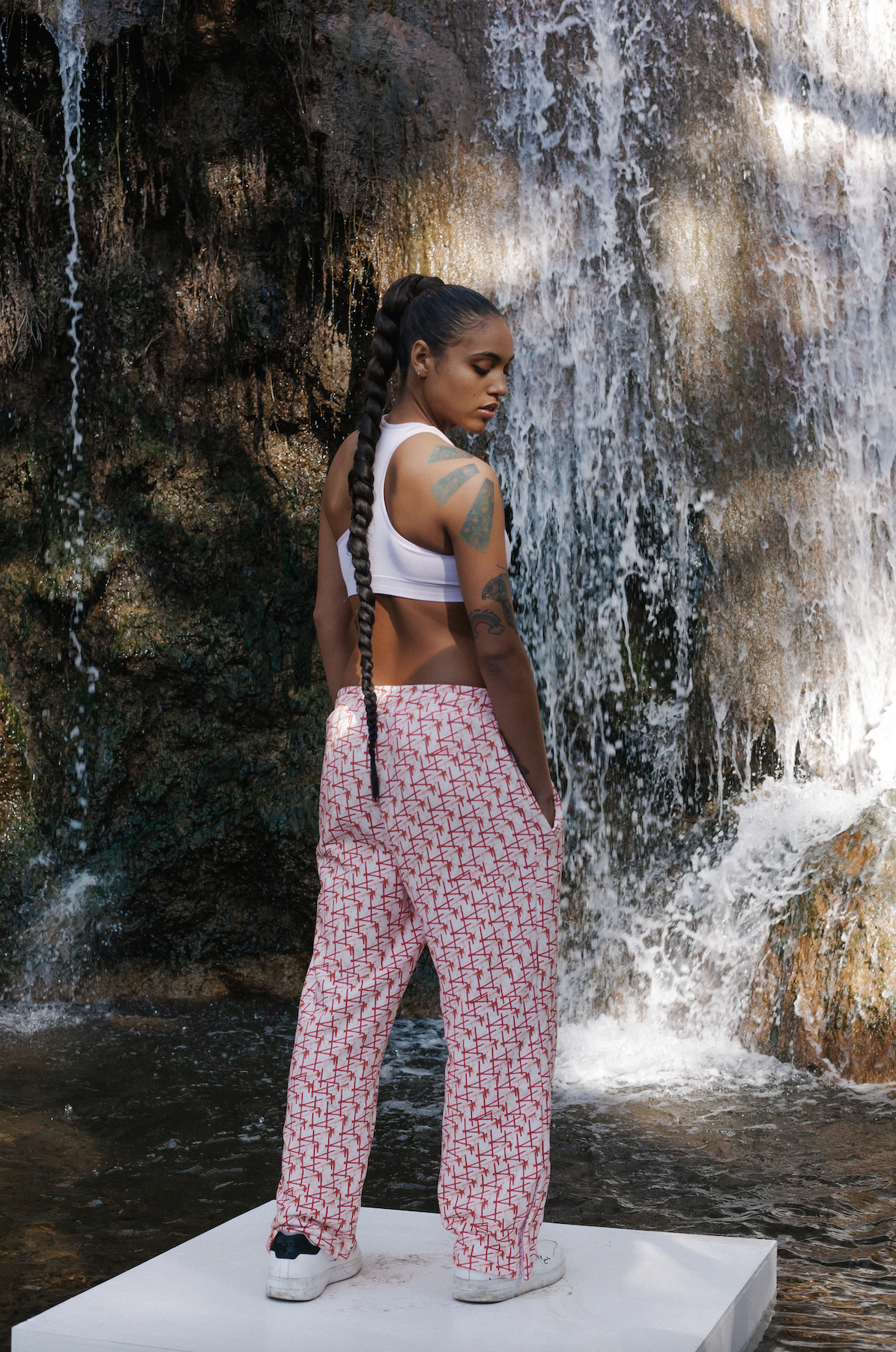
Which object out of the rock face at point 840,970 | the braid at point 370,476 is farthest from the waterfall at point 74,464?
the braid at point 370,476

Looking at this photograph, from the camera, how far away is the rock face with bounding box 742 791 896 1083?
16.5 ft

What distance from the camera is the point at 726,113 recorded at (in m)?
7.48

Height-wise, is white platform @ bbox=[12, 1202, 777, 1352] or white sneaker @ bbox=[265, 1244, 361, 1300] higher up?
white sneaker @ bbox=[265, 1244, 361, 1300]

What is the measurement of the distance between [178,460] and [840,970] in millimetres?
4180

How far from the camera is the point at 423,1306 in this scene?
2439 millimetres

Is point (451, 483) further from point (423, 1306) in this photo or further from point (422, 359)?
point (423, 1306)

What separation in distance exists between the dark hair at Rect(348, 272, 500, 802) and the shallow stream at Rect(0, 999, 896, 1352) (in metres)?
1.56

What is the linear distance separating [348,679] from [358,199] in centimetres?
493

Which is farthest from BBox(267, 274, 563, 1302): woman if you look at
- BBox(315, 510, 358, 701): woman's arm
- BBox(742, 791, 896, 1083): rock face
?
BBox(742, 791, 896, 1083): rock face

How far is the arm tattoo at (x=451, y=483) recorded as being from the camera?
2396mm

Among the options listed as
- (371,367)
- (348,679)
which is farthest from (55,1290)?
(371,367)

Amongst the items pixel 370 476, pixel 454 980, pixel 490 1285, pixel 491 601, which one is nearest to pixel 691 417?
pixel 370 476

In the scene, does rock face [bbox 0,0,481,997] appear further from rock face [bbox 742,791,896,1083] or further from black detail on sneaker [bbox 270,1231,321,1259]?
black detail on sneaker [bbox 270,1231,321,1259]

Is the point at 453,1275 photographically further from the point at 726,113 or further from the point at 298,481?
the point at 726,113
